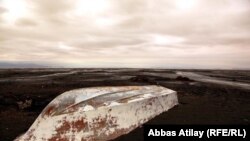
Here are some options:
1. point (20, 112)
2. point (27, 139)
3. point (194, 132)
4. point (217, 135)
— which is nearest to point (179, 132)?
point (194, 132)

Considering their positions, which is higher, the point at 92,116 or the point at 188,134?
the point at 92,116

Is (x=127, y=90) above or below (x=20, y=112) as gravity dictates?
above

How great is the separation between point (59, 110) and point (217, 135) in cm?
336

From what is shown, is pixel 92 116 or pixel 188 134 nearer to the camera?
pixel 92 116

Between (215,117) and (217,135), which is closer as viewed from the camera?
(217,135)

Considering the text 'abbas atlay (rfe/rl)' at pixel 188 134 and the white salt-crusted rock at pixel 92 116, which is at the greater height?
the white salt-crusted rock at pixel 92 116

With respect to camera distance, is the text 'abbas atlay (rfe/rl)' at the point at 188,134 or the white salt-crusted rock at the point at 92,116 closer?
the white salt-crusted rock at the point at 92,116

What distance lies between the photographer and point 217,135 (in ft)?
17.7

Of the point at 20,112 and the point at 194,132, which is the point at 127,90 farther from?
the point at 20,112

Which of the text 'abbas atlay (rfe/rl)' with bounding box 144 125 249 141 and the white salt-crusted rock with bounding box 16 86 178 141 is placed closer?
the white salt-crusted rock with bounding box 16 86 178 141

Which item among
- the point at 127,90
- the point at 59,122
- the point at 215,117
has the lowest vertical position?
the point at 215,117

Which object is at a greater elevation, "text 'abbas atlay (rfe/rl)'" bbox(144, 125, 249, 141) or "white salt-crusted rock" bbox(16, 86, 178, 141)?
"white salt-crusted rock" bbox(16, 86, 178, 141)

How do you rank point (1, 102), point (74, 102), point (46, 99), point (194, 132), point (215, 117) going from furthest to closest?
1. point (46, 99)
2. point (1, 102)
3. point (215, 117)
4. point (194, 132)
5. point (74, 102)

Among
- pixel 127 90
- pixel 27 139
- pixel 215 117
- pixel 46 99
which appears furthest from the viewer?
pixel 46 99
